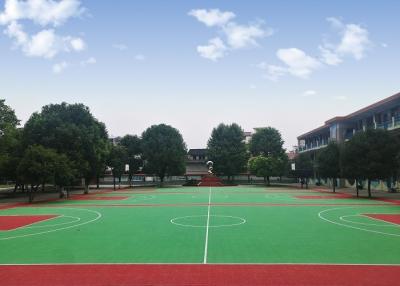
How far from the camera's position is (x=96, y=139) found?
48125 millimetres

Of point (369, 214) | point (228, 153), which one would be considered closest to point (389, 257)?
point (369, 214)

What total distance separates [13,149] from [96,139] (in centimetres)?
845

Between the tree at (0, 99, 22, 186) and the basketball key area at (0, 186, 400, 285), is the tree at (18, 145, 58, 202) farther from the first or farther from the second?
the basketball key area at (0, 186, 400, 285)

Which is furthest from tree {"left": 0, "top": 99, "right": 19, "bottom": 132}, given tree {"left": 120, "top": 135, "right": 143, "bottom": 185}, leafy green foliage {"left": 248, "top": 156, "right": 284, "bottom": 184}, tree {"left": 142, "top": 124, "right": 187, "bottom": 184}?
leafy green foliage {"left": 248, "top": 156, "right": 284, "bottom": 184}

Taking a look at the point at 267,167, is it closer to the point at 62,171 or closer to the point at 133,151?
the point at 133,151

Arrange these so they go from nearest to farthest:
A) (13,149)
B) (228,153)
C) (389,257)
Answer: (389,257)
(13,149)
(228,153)

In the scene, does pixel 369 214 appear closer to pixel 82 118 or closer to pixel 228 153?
pixel 82 118

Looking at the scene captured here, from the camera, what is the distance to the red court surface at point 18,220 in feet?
72.8

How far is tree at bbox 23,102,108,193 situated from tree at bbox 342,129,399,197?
25308 mm

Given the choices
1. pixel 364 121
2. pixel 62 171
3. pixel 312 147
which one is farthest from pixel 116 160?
pixel 364 121
